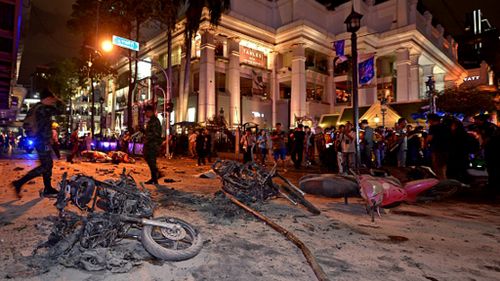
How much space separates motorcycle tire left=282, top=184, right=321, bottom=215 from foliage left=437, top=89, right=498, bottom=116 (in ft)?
78.9

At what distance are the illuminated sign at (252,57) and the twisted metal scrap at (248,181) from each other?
27.1 meters

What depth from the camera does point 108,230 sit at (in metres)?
2.99

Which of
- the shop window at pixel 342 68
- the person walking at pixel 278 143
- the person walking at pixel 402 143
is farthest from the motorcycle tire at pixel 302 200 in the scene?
the shop window at pixel 342 68

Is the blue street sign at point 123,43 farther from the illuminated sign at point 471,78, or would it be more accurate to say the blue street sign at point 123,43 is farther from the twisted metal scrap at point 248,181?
the illuminated sign at point 471,78

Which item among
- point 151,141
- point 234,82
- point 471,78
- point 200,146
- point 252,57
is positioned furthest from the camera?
point 471,78

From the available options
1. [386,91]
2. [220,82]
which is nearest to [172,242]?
[220,82]

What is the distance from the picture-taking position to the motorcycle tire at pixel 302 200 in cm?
494

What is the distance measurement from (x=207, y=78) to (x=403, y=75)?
22.0m

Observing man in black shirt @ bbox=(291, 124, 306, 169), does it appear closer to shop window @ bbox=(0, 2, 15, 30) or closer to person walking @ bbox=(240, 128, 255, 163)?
person walking @ bbox=(240, 128, 255, 163)

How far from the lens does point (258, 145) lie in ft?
43.3

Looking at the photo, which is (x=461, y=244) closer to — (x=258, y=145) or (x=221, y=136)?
(x=258, y=145)

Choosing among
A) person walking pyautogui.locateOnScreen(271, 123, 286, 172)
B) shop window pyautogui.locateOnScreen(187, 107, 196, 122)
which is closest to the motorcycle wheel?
person walking pyautogui.locateOnScreen(271, 123, 286, 172)

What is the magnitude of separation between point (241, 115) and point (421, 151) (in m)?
21.2

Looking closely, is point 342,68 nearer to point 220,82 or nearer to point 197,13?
point 220,82
